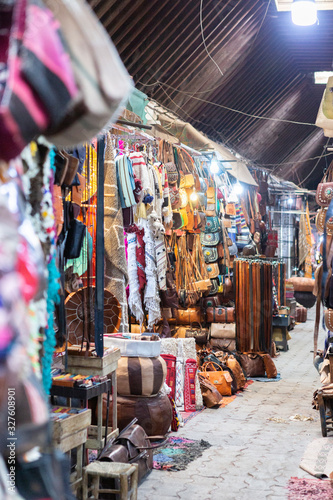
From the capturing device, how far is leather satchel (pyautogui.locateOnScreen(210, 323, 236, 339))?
8156mm

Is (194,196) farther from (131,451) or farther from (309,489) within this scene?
(309,489)

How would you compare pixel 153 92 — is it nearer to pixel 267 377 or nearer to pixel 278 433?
pixel 267 377

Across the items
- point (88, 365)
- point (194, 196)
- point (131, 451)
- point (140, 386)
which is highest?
point (194, 196)

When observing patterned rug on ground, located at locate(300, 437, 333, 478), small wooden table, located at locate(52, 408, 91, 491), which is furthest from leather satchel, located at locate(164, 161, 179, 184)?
small wooden table, located at locate(52, 408, 91, 491)

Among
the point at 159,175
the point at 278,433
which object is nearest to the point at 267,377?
the point at 278,433

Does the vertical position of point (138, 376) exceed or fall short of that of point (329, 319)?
it falls short

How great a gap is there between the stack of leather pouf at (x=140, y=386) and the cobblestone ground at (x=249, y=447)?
0.52 metres

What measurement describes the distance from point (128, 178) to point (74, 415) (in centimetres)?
238

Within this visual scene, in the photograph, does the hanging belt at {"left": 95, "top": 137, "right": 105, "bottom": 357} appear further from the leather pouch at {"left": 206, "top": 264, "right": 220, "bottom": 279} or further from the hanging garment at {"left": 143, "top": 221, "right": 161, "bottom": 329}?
the leather pouch at {"left": 206, "top": 264, "right": 220, "bottom": 279}

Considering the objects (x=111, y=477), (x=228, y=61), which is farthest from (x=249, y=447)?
(x=228, y=61)

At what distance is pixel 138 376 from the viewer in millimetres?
4777

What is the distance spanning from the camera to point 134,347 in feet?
15.8

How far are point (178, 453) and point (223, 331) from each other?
3.57 meters

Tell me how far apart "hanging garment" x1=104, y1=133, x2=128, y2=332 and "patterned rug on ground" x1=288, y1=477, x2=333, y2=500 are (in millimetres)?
1944
